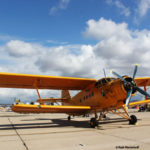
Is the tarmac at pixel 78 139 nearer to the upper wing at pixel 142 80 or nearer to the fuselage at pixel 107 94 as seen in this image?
the fuselage at pixel 107 94

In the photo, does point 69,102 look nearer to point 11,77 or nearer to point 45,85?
point 45,85

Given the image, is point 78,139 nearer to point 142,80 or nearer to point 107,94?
point 107,94

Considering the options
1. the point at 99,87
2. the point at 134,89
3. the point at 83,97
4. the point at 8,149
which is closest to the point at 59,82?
the point at 83,97

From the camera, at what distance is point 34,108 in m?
9.88

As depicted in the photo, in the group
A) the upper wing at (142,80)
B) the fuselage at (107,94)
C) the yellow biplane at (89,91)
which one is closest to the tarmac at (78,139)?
the yellow biplane at (89,91)

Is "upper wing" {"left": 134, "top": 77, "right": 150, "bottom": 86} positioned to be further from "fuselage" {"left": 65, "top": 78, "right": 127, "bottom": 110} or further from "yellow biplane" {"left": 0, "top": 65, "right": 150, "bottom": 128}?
"fuselage" {"left": 65, "top": 78, "right": 127, "bottom": 110}

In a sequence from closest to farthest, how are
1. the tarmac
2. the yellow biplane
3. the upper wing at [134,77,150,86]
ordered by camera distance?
the tarmac, the yellow biplane, the upper wing at [134,77,150,86]

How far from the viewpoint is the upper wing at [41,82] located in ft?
36.0

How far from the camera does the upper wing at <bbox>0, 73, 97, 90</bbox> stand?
36.0 feet

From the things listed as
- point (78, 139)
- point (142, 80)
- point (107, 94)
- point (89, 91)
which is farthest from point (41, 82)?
point (142, 80)

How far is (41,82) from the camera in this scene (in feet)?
41.1

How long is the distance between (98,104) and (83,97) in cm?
238

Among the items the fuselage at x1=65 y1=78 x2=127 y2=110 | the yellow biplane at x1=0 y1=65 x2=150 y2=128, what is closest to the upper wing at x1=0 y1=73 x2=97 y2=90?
the yellow biplane at x1=0 y1=65 x2=150 y2=128

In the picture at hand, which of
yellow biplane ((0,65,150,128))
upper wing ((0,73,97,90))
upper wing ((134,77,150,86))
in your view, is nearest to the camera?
yellow biplane ((0,65,150,128))
